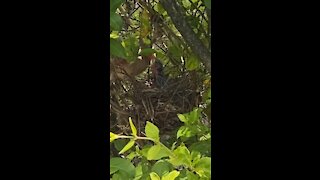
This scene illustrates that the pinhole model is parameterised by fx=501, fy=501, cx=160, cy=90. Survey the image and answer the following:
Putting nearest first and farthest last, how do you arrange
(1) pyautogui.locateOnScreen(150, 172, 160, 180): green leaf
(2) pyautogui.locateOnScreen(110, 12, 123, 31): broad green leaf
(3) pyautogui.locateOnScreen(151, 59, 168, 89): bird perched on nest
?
(2) pyautogui.locateOnScreen(110, 12, 123, 31): broad green leaf < (1) pyautogui.locateOnScreen(150, 172, 160, 180): green leaf < (3) pyautogui.locateOnScreen(151, 59, 168, 89): bird perched on nest

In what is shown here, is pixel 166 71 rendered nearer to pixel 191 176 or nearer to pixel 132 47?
A: pixel 132 47

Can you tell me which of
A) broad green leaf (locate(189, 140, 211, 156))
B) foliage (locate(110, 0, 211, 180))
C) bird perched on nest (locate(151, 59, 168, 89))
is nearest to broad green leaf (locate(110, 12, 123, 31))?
foliage (locate(110, 0, 211, 180))

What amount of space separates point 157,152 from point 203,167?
73mm

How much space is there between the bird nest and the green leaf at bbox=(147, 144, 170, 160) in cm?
21

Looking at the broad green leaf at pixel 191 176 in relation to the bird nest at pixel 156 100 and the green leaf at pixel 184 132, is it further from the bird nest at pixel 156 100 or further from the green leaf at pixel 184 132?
the bird nest at pixel 156 100

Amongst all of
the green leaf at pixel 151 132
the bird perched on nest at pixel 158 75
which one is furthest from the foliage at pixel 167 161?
the bird perched on nest at pixel 158 75

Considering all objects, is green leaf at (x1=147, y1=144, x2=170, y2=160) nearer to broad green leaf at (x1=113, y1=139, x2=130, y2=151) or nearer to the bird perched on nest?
broad green leaf at (x1=113, y1=139, x2=130, y2=151)

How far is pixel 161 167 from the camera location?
75 centimetres

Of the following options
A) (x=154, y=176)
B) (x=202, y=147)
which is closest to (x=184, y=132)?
(x=202, y=147)

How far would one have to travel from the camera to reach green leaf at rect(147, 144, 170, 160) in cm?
75
